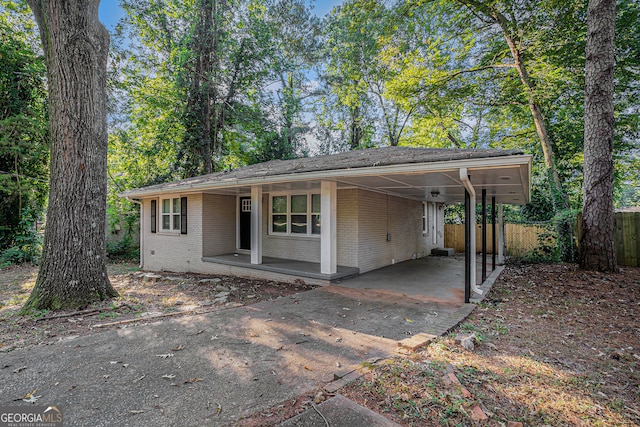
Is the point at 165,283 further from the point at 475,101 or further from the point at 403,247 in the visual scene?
the point at 475,101

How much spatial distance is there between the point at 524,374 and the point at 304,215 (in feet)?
22.9

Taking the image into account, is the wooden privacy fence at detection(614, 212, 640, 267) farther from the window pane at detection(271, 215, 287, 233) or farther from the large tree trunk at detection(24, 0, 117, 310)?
the large tree trunk at detection(24, 0, 117, 310)

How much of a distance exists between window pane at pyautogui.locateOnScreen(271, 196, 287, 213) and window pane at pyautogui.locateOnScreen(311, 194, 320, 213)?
109 centimetres

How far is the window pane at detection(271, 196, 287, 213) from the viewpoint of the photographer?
9734 mm

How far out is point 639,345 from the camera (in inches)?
149

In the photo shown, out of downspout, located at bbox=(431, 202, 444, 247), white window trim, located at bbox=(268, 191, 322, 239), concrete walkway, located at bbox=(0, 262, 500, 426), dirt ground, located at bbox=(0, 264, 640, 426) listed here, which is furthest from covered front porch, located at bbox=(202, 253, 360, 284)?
downspout, located at bbox=(431, 202, 444, 247)

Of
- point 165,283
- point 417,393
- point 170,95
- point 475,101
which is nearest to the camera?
point 417,393

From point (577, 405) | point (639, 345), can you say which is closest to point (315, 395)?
point (577, 405)

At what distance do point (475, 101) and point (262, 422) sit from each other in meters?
16.2

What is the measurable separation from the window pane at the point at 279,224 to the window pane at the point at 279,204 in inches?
8.0

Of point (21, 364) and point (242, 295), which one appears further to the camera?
point (242, 295)

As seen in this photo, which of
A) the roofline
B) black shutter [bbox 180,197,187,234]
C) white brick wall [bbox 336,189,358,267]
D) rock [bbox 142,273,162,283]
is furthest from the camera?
black shutter [bbox 180,197,187,234]

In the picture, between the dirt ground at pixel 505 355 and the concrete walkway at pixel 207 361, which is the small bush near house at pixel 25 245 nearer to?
the dirt ground at pixel 505 355

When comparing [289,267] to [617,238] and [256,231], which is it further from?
[617,238]
